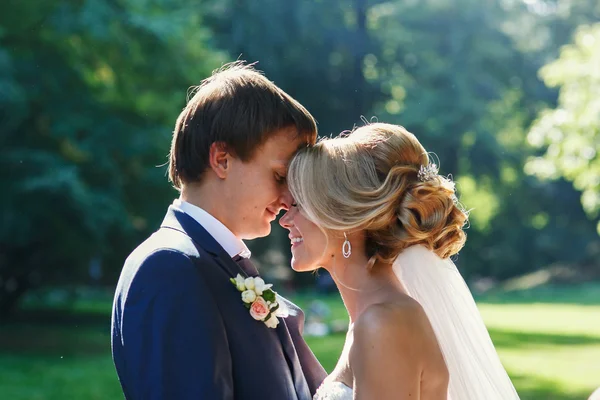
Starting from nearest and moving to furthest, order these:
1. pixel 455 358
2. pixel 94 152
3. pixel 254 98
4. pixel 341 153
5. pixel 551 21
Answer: pixel 254 98 → pixel 341 153 → pixel 455 358 → pixel 94 152 → pixel 551 21

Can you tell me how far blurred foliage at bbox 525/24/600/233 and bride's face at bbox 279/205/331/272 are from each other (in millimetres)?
9076

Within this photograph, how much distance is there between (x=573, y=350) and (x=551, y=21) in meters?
28.7

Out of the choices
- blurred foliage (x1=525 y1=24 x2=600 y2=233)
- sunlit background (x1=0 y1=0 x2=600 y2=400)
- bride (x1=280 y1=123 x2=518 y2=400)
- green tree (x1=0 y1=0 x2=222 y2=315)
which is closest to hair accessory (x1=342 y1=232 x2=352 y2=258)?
bride (x1=280 y1=123 x2=518 y2=400)

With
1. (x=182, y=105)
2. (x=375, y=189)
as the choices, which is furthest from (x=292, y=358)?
(x=182, y=105)

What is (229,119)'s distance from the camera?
2.64 meters

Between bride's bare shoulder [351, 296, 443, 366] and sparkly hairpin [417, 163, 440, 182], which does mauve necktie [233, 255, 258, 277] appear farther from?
sparkly hairpin [417, 163, 440, 182]

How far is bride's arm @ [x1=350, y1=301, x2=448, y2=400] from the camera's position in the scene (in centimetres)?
269

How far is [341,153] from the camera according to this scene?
2.95 metres

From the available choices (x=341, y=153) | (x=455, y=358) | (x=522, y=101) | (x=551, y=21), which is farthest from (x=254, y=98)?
(x=551, y=21)

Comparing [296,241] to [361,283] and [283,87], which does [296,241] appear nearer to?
[361,283]

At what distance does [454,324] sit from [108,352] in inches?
585

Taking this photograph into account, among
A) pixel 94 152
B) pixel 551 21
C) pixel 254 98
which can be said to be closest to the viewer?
pixel 254 98

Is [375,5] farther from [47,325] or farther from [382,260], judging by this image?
[382,260]

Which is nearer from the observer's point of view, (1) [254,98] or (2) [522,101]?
(1) [254,98]
